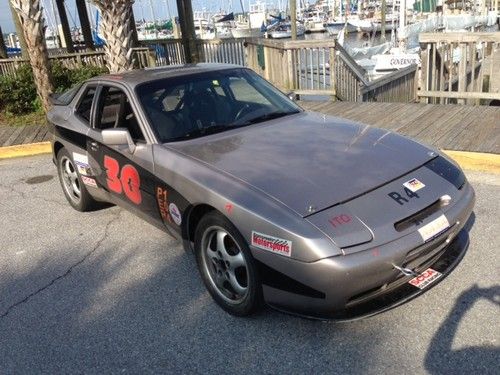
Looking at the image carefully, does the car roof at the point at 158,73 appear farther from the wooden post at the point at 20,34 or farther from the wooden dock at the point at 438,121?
the wooden post at the point at 20,34

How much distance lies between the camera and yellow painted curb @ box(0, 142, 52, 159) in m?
7.95

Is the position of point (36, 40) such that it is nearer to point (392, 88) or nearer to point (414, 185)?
point (392, 88)

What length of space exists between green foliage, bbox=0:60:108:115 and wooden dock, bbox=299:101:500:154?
18.1 ft

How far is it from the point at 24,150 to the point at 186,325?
6171mm

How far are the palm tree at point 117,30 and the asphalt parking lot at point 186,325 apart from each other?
5.36m

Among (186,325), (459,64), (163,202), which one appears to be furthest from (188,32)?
(186,325)

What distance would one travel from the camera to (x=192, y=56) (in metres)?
15.5

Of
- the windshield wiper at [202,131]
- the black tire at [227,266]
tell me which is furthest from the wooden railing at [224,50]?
the black tire at [227,266]

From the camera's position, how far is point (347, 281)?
98.6 inches

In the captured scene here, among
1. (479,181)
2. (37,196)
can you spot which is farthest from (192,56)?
(479,181)

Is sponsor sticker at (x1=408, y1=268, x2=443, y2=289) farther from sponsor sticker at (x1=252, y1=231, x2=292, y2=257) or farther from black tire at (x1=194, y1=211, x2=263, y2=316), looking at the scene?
black tire at (x1=194, y1=211, x2=263, y2=316)

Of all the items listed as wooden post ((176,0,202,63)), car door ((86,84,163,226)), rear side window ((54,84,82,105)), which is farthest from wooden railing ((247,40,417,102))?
car door ((86,84,163,226))

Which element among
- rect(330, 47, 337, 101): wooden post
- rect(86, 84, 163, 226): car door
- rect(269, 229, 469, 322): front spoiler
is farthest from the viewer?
rect(330, 47, 337, 101): wooden post

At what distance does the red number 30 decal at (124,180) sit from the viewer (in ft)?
12.7
